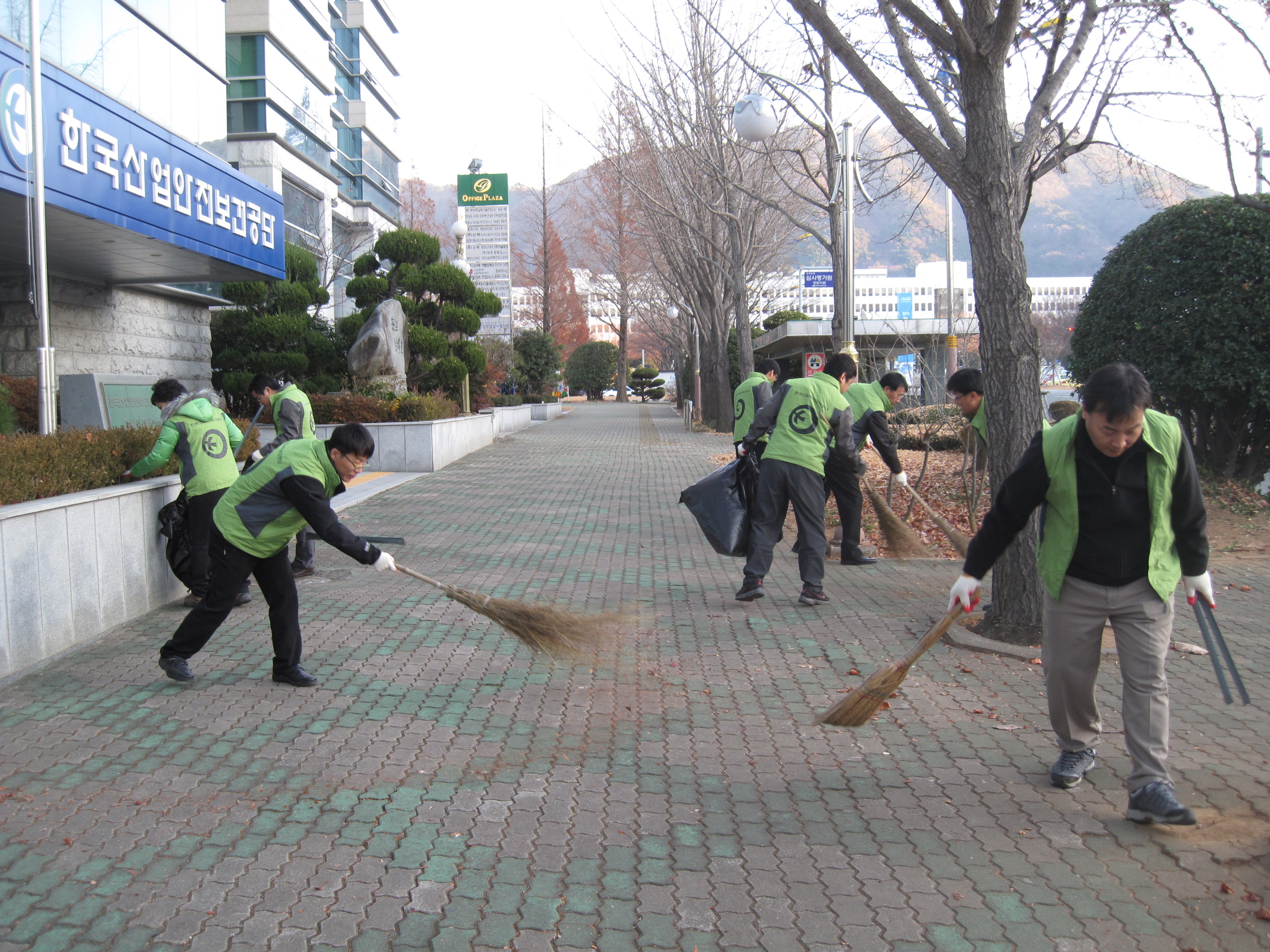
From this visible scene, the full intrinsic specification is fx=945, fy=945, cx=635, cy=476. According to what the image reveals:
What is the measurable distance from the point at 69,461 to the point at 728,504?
177 inches

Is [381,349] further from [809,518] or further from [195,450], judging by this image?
[809,518]

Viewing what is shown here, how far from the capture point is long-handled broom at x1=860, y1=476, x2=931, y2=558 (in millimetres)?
8250

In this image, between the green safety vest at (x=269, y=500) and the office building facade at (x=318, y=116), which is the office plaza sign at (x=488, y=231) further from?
the green safety vest at (x=269, y=500)

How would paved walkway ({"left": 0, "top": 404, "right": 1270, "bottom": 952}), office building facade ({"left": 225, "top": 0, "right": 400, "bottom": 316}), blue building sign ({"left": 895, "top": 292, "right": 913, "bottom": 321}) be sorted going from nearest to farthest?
paved walkway ({"left": 0, "top": 404, "right": 1270, "bottom": 952}), office building facade ({"left": 225, "top": 0, "right": 400, "bottom": 316}), blue building sign ({"left": 895, "top": 292, "right": 913, "bottom": 321})

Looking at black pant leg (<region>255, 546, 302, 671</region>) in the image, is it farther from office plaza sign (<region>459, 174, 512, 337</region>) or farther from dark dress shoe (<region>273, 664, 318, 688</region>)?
office plaza sign (<region>459, 174, 512, 337</region>)

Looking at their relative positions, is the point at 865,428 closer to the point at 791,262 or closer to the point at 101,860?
the point at 101,860

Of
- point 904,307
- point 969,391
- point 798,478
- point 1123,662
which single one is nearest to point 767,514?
point 798,478

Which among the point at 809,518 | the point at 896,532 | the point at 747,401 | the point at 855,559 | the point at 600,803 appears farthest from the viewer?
the point at 747,401

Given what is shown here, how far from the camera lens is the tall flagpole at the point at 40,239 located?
8.14 metres

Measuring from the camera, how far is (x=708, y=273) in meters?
24.1

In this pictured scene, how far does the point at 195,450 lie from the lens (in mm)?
6188

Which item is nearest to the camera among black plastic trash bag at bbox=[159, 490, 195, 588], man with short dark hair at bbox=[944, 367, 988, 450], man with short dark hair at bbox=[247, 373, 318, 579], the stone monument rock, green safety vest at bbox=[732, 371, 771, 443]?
black plastic trash bag at bbox=[159, 490, 195, 588]

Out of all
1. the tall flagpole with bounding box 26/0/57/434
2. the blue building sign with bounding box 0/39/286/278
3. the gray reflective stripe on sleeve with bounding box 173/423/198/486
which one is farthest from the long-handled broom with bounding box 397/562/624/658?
the blue building sign with bounding box 0/39/286/278

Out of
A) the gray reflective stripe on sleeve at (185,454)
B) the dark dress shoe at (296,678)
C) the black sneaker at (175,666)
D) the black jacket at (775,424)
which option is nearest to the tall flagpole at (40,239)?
the gray reflective stripe on sleeve at (185,454)
